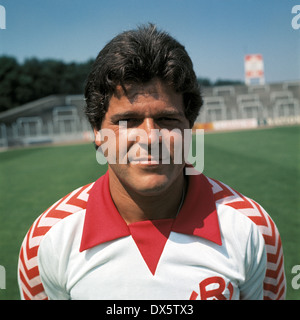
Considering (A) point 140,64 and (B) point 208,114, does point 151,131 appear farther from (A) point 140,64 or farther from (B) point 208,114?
(B) point 208,114

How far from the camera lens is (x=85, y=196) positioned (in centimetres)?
177

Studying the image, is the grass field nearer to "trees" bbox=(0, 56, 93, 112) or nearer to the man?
the man

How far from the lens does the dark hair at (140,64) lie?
146 cm

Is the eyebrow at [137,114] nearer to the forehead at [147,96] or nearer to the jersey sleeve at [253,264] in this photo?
the forehead at [147,96]

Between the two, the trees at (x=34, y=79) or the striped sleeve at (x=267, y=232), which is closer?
the striped sleeve at (x=267, y=232)

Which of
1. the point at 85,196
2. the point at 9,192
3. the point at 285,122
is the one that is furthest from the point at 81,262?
the point at 285,122

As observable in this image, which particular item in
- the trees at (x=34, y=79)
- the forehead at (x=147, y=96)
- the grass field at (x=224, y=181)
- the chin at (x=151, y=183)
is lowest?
the grass field at (x=224, y=181)

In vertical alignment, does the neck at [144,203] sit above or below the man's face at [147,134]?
below

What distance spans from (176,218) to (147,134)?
0.45 m

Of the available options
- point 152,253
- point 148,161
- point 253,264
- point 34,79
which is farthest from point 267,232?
point 34,79

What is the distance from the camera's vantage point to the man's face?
4.69 feet

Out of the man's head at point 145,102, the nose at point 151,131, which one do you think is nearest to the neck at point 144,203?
the man's head at point 145,102

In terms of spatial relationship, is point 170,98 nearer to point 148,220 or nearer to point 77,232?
point 148,220

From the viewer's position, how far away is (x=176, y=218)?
1.64 meters
